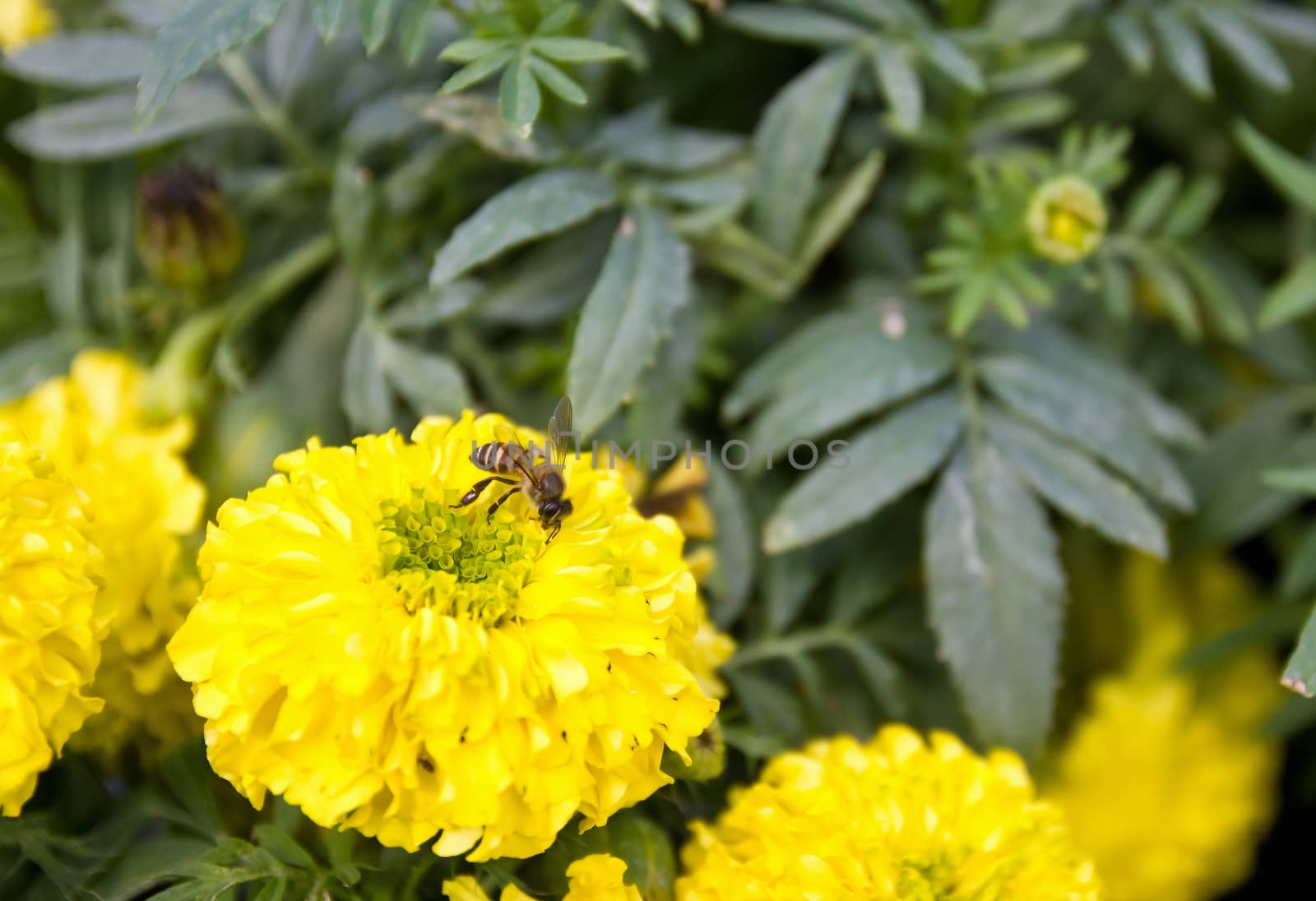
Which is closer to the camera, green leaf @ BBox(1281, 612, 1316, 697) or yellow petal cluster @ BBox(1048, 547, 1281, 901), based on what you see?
green leaf @ BBox(1281, 612, 1316, 697)

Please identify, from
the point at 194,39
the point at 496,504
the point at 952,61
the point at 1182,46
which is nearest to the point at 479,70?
the point at 194,39

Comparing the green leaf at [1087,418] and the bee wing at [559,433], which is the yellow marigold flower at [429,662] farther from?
the green leaf at [1087,418]

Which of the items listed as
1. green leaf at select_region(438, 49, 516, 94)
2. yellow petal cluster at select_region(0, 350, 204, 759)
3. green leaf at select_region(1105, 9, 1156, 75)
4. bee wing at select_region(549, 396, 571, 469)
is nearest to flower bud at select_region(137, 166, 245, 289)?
yellow petal cluster at select_region(0, 350, 204, 759)

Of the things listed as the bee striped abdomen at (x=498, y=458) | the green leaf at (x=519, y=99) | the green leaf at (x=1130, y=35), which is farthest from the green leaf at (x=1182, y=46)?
the bee striped abdomen at (x=498, y=458)

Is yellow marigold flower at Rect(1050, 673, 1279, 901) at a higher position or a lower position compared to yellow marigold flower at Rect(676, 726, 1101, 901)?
lower

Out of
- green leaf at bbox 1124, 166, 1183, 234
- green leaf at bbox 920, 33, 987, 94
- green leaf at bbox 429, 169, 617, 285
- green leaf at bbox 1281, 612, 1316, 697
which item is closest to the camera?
green leaf at bbox 1281, 612, 1316, 697

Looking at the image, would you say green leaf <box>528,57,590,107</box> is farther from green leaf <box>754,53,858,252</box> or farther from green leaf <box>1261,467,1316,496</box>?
green leaf <box>1261,467,1316,496</box>

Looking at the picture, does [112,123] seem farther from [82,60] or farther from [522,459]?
[522,459]
